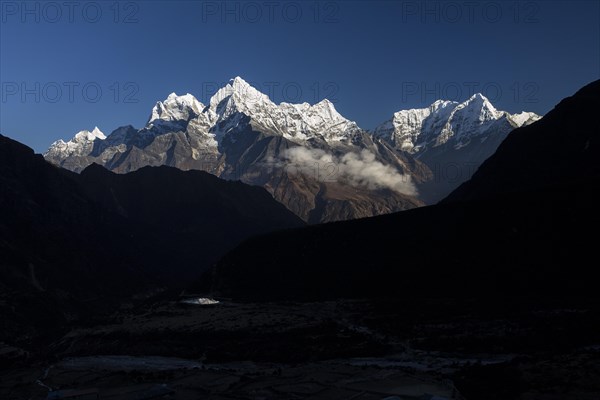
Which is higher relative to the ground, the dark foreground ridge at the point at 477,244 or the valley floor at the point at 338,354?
the dark foreground ridge at the point at 477,244

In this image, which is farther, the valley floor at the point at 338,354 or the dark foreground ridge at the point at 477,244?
the dark foreground ridge at the point at 477,244

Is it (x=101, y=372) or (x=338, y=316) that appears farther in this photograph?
(x=338, y=316)

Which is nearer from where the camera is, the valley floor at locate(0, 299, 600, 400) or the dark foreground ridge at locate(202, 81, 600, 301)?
the valley floor at locate(0, 299, 600, 400)

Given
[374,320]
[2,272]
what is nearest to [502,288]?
[374,320]

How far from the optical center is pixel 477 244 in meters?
120

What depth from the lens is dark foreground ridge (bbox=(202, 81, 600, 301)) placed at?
107812 mm

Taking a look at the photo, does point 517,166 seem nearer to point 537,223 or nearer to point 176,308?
point 537,223

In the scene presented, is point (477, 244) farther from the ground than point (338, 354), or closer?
farther from the ground

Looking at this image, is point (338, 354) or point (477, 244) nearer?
point (338, 354)

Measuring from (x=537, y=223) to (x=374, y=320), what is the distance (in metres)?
42.2

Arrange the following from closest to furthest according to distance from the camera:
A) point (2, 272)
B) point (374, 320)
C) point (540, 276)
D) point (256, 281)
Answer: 1. point (374, 320)
2. point (540, 276)
3. point (256, 281)
4. point (2, 272)

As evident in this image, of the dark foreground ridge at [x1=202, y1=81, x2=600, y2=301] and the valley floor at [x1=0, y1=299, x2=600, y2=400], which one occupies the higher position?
the dark foreground ridge at [x1=202, y1=81, x2=600, y2=301]

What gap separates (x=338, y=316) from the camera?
347 ft

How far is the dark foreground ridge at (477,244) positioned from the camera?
10781 centimetres
